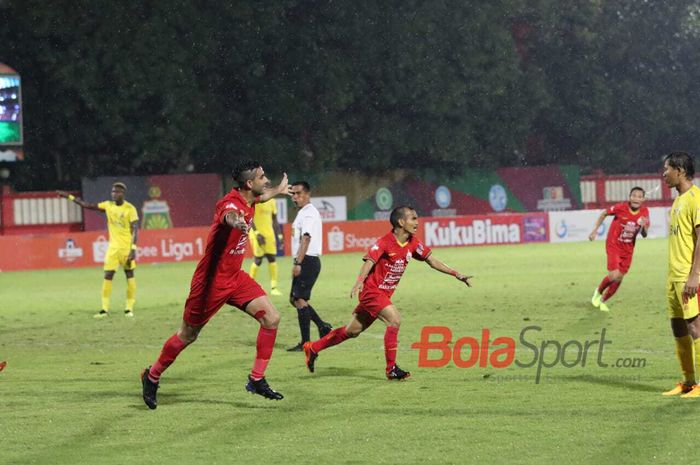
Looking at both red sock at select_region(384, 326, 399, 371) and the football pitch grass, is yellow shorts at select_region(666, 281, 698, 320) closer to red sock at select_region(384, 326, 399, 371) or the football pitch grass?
the football pitch grass

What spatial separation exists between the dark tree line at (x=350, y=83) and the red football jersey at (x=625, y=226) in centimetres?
3189

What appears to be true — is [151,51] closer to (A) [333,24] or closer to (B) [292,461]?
(A) [333,24]

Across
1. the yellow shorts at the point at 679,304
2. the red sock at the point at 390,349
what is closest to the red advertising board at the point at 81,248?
the red sock at the point at 390,349

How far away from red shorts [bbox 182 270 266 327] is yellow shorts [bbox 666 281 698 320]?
11.4 feet

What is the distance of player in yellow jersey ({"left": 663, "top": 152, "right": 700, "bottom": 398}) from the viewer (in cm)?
1029

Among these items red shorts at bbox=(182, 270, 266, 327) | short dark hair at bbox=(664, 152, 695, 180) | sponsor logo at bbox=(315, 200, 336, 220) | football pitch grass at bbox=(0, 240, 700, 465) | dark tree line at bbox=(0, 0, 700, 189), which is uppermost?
dark tree line at bbox=(0, 0, 700, 189)

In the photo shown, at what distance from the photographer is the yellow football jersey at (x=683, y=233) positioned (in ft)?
33.9

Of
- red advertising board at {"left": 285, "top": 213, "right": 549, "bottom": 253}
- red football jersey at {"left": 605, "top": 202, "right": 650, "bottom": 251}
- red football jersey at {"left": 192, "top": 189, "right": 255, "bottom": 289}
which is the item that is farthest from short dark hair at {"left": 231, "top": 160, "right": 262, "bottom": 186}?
red advertising board at {"left": 285, "top": 213, "right": 549, "bottom": 253}

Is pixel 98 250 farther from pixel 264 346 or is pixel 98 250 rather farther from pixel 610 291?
pixel 264 346

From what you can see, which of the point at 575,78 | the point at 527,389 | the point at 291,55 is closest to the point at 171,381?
the point at 527,389

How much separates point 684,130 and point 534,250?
27.2 metres

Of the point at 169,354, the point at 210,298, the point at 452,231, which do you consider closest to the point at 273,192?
the point at 210,298

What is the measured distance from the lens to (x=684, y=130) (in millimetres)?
65312

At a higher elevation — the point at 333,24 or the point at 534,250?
the point at 333,24
